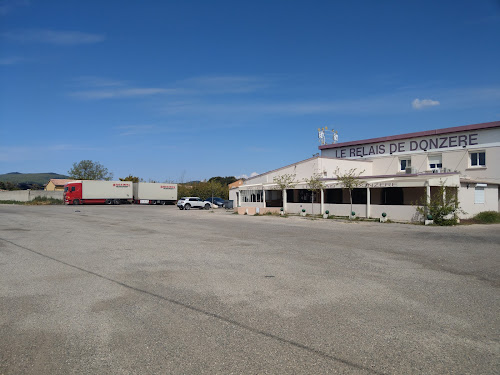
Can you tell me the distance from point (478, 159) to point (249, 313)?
31.3 m

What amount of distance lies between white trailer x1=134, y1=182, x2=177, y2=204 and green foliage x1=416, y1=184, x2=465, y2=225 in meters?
44.1

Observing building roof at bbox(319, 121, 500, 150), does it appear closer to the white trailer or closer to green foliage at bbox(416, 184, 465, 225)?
green foliage at bbox(416, 184, 465, 225)

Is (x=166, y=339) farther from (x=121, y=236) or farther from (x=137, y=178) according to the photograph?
(x=137, y=178)

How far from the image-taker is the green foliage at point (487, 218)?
2481 cm

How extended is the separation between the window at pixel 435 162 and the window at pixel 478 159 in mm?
2298

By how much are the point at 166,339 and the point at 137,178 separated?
274 feet

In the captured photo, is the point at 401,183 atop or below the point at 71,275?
atop

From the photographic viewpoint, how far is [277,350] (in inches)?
181

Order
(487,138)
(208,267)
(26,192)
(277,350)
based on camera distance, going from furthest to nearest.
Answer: (26,192)
(487,138)
(208,267)
(277,350)

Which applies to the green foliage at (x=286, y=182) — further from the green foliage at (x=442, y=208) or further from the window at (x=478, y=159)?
the window at (x=478, y=159)

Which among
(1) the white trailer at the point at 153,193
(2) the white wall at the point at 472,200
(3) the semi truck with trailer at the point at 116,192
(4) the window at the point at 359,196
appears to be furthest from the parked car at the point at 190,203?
(2) the white wall at the point at 472,200

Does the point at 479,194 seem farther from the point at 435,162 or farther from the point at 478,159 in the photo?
the point at 435,162

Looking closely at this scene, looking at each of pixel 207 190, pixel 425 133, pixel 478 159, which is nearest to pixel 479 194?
pixel 478 159

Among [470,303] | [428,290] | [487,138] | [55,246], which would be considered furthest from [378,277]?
[487,138]
